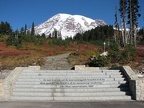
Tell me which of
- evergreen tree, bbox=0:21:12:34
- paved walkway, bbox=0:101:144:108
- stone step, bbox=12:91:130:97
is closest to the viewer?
paved walkway, bbox=0:101:144:108

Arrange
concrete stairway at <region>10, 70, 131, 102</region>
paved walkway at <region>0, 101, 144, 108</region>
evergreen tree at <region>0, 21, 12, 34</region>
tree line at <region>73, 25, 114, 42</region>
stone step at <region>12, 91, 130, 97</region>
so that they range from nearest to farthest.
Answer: paved walkway at <region>0, 101, 144, 108</region>
concrete stairway at <region>10, 70, 131, 102</region>
stone step at <region>12, 91, 130, 97</region>
evergreen tree at <region>0, 21, 12, 34</region>
tree line at <region>73, 25, 114, 42</region>

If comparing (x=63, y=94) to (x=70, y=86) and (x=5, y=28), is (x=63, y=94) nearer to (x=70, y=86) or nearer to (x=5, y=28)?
(x=70, y=86)

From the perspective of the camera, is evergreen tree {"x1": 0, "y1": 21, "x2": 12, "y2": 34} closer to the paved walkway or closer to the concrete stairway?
the concrete stairway

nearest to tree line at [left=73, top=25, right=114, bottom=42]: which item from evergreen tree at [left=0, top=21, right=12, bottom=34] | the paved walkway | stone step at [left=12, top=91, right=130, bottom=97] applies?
evergreen tree at [left=0, top=21, right=12, bottom=34]

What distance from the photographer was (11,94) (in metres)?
13.1

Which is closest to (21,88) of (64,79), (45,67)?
(64,79)

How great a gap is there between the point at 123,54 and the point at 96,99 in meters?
10.6

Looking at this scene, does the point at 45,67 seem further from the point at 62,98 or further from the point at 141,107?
the point at 141,107

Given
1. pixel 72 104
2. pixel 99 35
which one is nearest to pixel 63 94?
pixel 72 104

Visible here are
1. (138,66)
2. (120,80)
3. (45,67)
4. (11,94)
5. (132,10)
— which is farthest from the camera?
(132,10)

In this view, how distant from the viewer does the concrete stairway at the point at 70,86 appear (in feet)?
42.2

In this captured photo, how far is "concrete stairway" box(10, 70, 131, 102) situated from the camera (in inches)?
507

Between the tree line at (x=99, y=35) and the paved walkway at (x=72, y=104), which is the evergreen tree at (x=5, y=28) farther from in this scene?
the paved walkway at (x=72, y=104)

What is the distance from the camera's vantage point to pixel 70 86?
45.9ft
